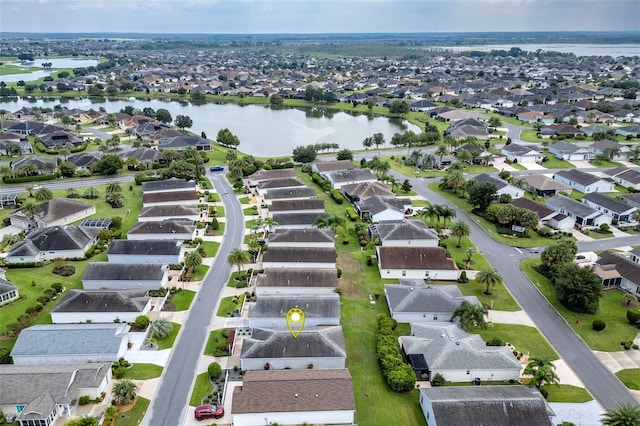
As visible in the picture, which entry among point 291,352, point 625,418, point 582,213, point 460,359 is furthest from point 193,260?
point 582,213

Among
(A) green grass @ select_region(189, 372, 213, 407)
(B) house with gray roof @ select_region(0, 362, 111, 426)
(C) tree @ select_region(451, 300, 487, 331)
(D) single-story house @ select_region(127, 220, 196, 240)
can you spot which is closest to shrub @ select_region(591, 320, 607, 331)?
(C) tree @ select_region(451, 300, 487, 331)

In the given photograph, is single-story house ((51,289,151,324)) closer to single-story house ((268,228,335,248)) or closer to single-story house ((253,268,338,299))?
single-story house ((253,268,338,299))

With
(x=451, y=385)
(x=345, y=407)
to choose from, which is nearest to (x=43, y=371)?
(x=345, y=407)

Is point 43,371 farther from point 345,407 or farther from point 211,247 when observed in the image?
point 211,247

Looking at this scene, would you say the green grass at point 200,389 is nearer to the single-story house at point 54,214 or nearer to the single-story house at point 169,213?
the single-story house at point 169,213

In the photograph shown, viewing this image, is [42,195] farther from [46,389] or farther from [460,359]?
[460,359]

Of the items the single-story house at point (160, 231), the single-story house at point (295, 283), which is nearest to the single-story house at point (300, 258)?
the single-story house at point (295, 283)
